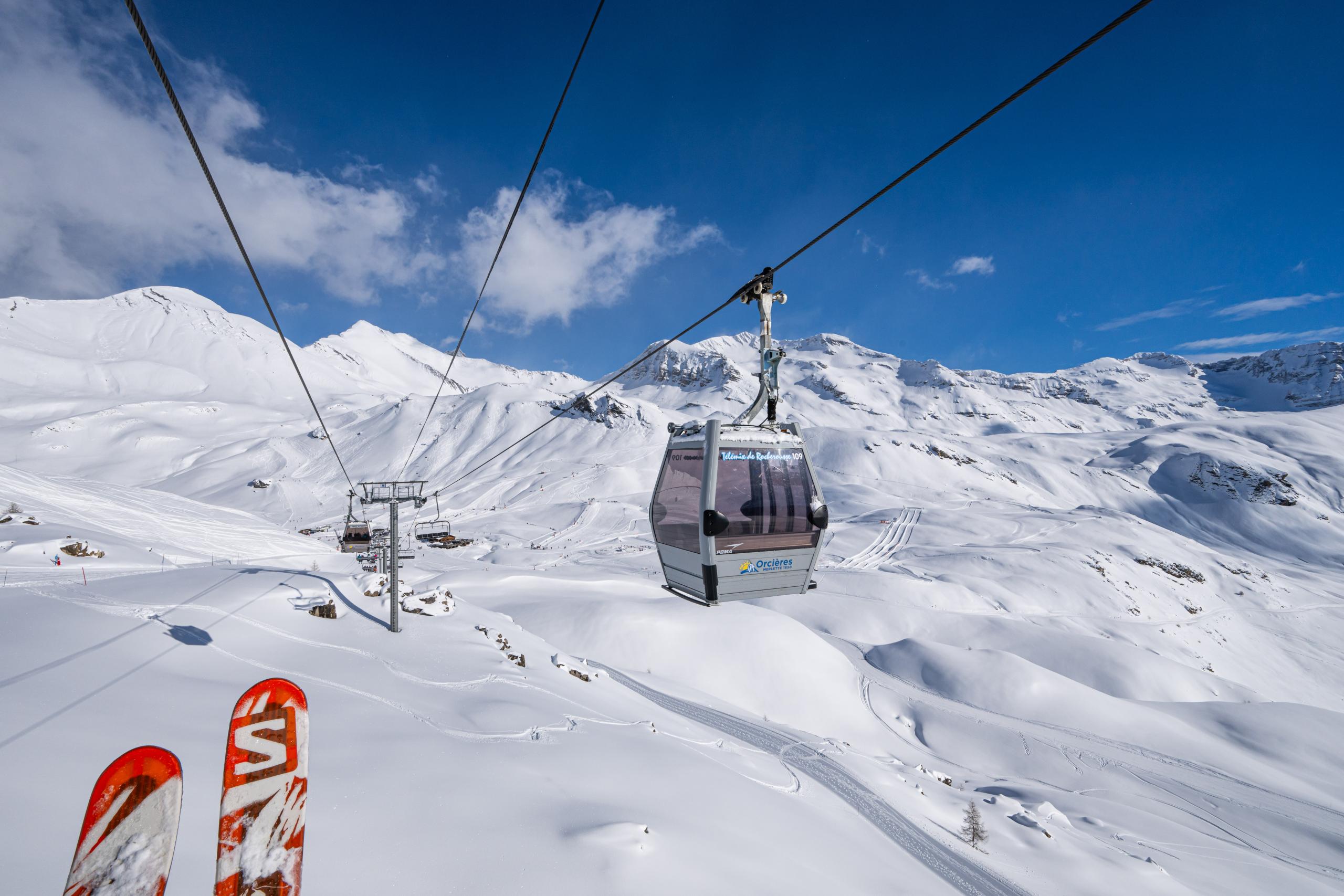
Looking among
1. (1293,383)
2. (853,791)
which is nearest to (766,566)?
(853,791)

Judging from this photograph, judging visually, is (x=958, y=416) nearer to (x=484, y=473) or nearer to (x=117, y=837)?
(x=484, y=473)

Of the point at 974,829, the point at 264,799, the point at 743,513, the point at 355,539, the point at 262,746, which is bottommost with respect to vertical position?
the point at 974,829

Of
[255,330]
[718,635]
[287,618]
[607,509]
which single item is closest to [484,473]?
[607,509]

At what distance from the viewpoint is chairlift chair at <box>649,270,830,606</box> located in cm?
619

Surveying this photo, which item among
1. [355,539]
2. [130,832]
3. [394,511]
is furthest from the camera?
[355,539]

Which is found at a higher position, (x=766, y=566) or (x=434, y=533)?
(x=766, y=566)

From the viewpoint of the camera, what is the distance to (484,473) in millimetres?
69875

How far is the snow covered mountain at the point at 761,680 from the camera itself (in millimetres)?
6320

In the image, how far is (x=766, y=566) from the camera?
21.6 feet

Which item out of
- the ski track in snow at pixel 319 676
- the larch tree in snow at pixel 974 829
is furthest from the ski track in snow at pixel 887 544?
the ski track in snow at pixel 319 676

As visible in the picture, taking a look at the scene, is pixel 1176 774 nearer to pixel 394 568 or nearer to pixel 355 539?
pixel 394 568

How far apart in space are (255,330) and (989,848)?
19737cm

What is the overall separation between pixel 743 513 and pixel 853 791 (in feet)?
33.1

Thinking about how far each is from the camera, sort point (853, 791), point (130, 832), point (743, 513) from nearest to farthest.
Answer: point (130, 832) < point (743, 513) < point (853, 791)
